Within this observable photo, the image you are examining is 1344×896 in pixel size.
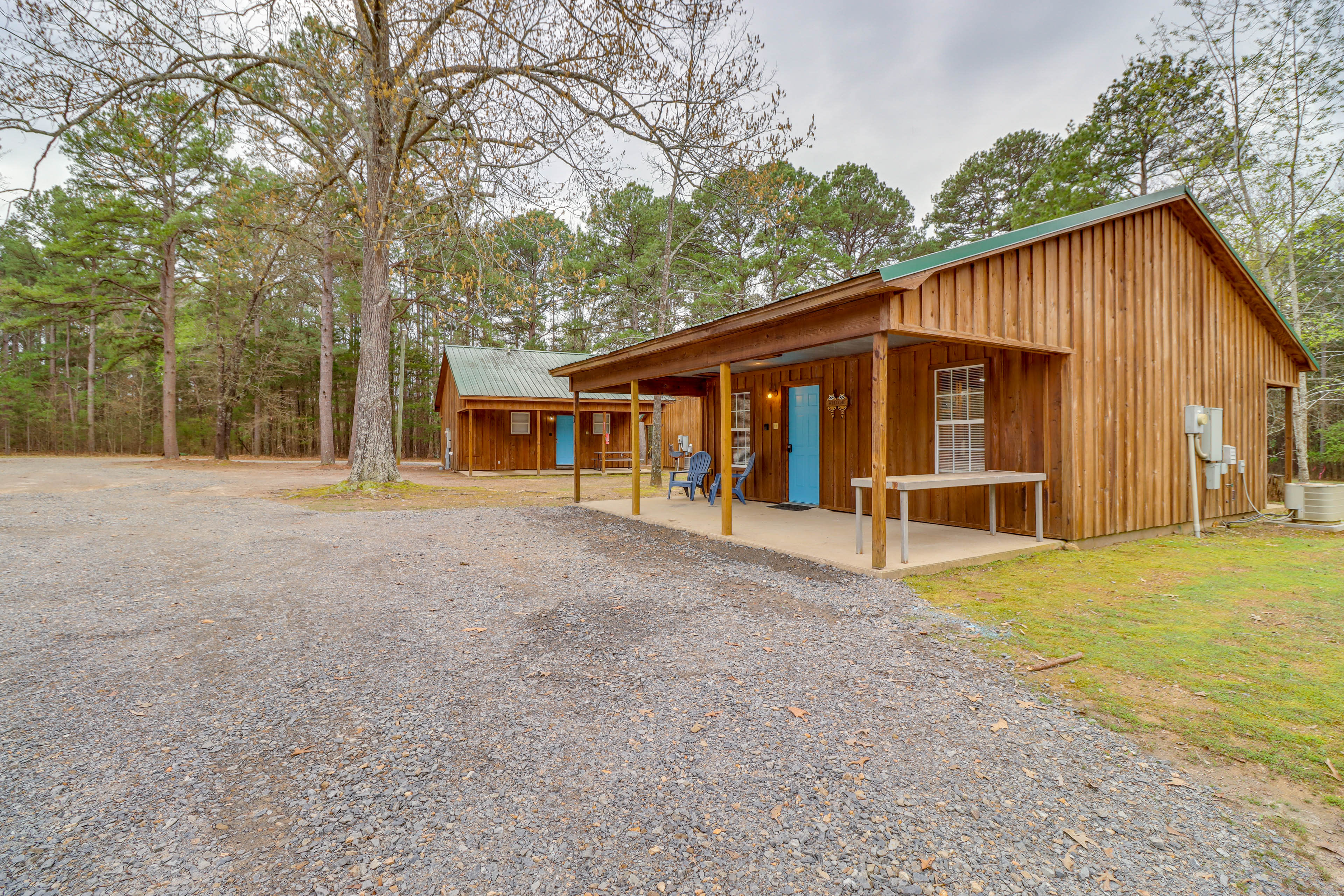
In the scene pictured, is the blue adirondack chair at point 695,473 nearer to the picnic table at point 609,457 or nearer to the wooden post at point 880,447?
the wooden post at point 880,447

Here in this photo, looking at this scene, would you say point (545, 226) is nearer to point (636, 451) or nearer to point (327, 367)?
point (636, 451)

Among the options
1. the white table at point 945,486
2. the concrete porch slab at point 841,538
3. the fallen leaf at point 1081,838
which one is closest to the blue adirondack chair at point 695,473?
the concrete porch slab at point 841,538

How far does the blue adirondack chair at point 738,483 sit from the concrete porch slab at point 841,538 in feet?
1.31

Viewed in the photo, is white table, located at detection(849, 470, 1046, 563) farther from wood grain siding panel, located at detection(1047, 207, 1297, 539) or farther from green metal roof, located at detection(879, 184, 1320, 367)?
green metal roof, located at detection(879, 184, 1320, 367)

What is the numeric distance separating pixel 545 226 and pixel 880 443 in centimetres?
600

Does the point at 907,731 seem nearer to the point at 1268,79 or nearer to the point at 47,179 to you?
the point at 47,179

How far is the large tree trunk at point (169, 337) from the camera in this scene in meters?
19.1

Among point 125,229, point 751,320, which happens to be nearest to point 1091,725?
point 751,320

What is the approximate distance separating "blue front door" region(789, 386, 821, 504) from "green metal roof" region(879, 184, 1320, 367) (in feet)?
10.8

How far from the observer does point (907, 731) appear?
7.40 feet

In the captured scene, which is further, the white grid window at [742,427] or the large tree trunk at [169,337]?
the large tree trunk at [169,337]

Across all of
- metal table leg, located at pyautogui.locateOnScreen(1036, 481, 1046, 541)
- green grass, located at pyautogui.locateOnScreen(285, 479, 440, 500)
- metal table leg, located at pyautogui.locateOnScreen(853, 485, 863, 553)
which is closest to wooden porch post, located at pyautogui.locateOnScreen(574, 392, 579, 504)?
green grass, located at pyautogui.locateOnScreen(285, 479, 440, 500)

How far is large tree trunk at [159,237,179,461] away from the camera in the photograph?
19109mm

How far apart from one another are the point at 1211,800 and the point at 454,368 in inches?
742
